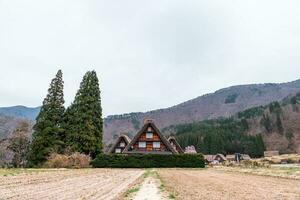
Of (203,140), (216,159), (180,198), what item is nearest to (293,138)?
(203,140)

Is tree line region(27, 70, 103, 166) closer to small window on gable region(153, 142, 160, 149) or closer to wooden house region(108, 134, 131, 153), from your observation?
small window on gable region(153, 142, 160, 149)

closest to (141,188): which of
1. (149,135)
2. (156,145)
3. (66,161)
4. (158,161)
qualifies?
(66,161)

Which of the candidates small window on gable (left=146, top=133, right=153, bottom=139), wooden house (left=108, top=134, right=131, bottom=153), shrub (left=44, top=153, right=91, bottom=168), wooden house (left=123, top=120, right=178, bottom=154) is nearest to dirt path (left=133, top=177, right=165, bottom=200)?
shrub (left=44, top=153, right=91, bottom=168)

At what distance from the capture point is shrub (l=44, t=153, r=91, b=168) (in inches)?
2022

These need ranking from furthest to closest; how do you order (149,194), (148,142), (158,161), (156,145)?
(148,142) → (156,145) → (158,161) → (149,194)

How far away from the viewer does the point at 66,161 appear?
170ft

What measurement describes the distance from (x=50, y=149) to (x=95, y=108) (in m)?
10.5

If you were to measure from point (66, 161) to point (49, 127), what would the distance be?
8.74 m

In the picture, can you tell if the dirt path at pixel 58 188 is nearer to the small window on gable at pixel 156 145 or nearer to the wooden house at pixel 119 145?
the small window on gable at pixel 156 145

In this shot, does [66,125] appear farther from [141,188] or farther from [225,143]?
[225,143]

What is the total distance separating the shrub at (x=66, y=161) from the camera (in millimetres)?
51362

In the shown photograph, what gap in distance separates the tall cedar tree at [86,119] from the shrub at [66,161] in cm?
506

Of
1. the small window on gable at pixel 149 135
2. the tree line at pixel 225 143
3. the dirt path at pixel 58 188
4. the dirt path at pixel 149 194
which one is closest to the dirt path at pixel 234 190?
the dirt path at pixel 149 194

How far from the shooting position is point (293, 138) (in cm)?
19688
